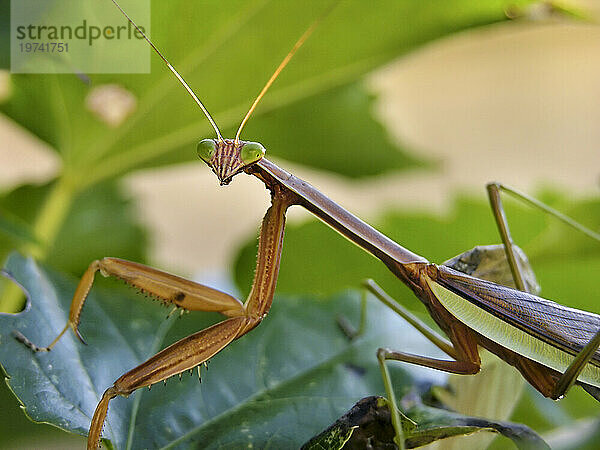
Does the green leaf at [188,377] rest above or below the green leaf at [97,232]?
below

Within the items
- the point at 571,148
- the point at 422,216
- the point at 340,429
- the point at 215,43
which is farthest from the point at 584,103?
the point at 340,429

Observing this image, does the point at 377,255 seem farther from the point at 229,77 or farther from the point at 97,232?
the point at 97,232

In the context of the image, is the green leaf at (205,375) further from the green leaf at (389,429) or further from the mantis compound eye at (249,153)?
the mantis compound eye at (249,153)

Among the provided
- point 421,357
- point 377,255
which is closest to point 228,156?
point 377,255

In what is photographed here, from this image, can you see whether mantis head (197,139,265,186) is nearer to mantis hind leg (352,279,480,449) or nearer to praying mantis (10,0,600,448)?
praying mantis (10,0,600,448)

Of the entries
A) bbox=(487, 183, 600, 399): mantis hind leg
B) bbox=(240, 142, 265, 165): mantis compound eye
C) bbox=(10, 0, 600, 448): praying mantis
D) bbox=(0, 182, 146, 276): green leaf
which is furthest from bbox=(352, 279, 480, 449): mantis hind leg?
bbox=(0, 182, 146, 276): green leaf

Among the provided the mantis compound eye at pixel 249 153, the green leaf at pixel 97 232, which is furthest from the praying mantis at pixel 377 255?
the green leaf at pixel 97 232

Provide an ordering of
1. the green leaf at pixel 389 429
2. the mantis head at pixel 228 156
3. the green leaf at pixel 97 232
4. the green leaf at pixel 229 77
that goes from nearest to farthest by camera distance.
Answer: the green leaf at pixel 389 429 < the mantis head at pixel 228 156 < the green leaf at pixel 229 77 < the green leaf at pixel 97 232
